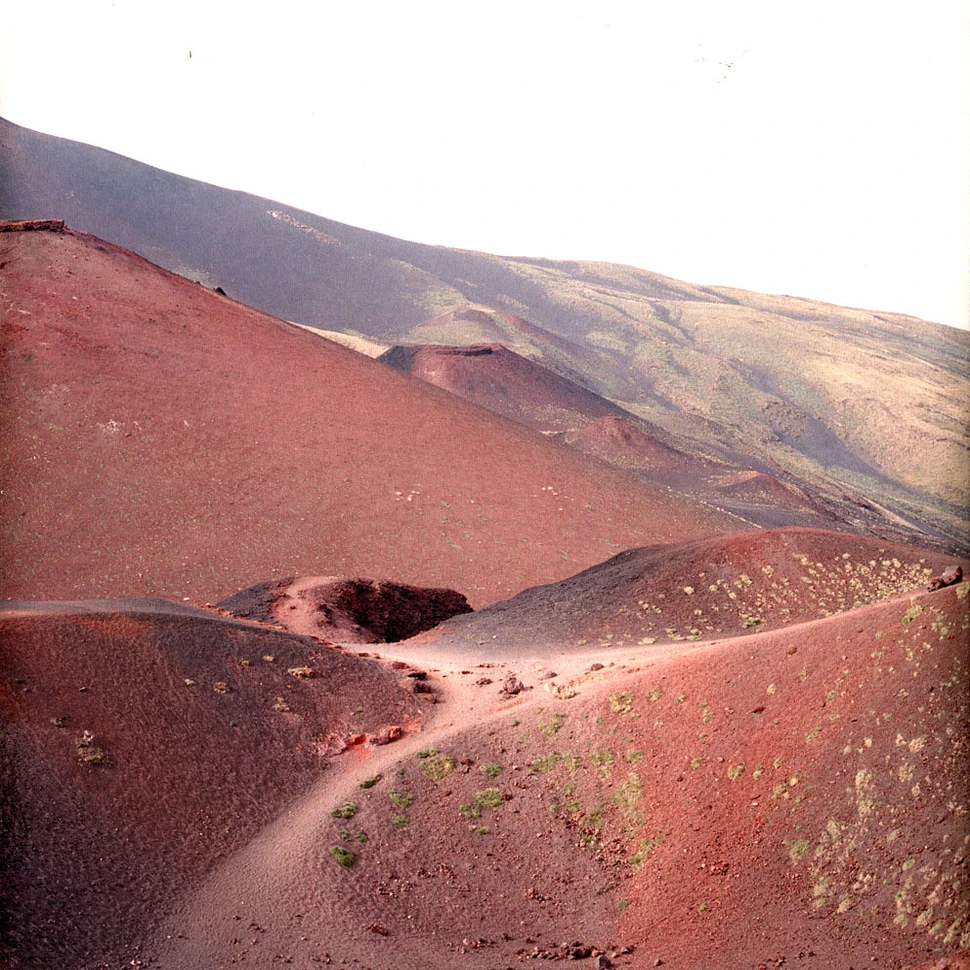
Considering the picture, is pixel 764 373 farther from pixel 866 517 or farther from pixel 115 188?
pixel 115 188

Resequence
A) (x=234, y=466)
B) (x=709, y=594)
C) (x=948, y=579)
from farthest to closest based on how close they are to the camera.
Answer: (x=234, y=466), (x=709, y=594), (x=948, y=579)

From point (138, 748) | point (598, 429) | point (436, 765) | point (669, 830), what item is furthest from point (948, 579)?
point (598, 429)

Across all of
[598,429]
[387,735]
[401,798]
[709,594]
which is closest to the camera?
[401,798]

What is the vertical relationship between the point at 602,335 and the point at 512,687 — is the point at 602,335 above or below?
above

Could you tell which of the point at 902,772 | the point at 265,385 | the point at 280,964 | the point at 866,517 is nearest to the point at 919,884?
the point at 902,772

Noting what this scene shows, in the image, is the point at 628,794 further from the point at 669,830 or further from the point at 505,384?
the point at 505,384

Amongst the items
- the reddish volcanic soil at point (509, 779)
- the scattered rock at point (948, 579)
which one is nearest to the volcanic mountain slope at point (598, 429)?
the reddish volcanic soil at point (509, 779)
